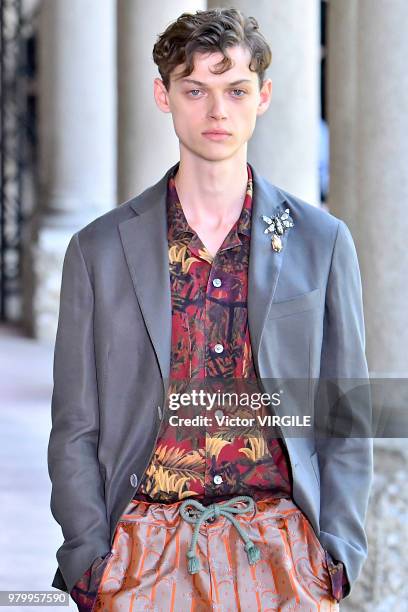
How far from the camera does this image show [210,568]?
8.21 feet

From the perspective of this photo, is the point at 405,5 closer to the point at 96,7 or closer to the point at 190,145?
the point at 190,145

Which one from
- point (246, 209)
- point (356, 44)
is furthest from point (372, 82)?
point (246, 209)

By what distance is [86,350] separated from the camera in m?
2.67

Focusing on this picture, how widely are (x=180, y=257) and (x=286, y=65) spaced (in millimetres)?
2742

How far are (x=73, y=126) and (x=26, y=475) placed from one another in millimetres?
5225

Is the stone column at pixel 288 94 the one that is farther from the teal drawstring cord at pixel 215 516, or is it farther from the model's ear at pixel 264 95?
the teal drawstring cord at pixel 215 516

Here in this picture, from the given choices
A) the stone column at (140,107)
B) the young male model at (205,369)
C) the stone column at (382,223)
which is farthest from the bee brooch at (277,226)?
the stone column at (140,107)

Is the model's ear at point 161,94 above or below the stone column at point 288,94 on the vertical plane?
below

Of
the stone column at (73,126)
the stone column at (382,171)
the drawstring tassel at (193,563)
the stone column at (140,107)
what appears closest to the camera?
the drawstring tassel at (193,563)

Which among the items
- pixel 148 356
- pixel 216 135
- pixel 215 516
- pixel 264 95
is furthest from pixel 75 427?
pixel 264 95

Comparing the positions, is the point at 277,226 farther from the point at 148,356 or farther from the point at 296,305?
the point at 148,356

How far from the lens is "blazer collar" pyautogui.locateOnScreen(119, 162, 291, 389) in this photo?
2.57m

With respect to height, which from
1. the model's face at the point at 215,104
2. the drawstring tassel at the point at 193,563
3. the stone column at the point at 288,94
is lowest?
the drawstring tassel at the point at 193,563

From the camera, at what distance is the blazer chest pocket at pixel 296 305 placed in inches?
102
